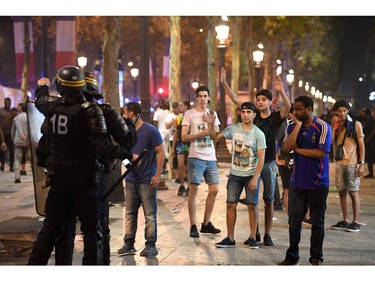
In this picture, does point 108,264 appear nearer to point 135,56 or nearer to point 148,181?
point 148,181

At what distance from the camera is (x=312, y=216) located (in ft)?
28.4

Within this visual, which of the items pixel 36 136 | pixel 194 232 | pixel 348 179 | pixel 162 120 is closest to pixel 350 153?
pixel 348 179

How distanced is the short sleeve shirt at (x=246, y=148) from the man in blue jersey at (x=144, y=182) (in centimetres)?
92

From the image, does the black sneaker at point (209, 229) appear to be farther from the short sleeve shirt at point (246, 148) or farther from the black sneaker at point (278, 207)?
the black sneaker at point (278, 207)

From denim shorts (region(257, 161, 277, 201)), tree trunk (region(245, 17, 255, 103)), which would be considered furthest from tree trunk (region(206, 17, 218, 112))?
denim shorts (region(257, 161, 277, 201))

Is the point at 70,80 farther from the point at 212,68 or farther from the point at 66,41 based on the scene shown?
the point at 66,41

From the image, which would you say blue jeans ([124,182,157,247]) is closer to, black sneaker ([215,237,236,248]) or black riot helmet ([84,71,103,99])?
black sneaker ([215,237,236,248])

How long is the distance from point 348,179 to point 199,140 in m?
2.30

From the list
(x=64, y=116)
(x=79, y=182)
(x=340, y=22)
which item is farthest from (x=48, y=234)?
(x=340, y=22)

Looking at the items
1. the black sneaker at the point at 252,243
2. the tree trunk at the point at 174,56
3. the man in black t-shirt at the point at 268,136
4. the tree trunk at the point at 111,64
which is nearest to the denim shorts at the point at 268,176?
the man in black t-shirt at the point at 268,136

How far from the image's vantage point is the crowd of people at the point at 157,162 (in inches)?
279

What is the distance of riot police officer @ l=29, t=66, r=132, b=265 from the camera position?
700cm

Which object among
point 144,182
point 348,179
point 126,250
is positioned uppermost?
point 144,182

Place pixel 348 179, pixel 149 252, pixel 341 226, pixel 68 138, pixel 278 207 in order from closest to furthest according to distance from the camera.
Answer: pixel 68 138
pixel 149 252
pixel 341 226
pixel 348 179
pixel 278 207
